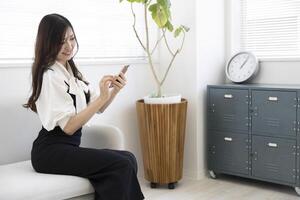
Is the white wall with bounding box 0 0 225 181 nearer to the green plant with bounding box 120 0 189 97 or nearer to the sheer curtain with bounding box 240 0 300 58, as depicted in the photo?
the green plant with bounding box 120 0 189 97

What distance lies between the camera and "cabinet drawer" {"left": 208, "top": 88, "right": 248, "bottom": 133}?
3.26 m

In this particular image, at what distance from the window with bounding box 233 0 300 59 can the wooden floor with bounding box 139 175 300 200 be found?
3.37ft

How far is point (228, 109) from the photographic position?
11.0ft

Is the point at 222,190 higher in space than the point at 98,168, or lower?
lower

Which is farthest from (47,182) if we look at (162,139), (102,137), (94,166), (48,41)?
(162,139)

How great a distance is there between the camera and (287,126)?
3.04 m

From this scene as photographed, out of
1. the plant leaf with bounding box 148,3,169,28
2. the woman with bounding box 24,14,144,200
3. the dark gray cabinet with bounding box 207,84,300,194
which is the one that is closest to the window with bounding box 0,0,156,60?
the plant leaf with bounding box 148,3,169,28

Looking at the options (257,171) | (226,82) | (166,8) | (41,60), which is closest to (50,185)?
(41,60)

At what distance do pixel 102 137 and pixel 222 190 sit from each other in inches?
46.6

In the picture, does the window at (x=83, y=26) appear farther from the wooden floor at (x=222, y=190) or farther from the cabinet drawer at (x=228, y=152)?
the wooden floor at (x=222, y=190)

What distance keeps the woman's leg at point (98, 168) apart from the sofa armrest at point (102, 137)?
0.26 m

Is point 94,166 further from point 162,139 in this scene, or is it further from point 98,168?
point 162,139

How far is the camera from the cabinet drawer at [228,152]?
3.30 m

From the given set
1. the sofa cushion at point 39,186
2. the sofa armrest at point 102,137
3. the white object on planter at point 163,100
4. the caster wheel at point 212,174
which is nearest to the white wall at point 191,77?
the caster wheel at point 212,174
